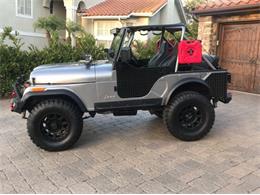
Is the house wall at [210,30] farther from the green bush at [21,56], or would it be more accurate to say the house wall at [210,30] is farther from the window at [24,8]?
the window at [24,8]

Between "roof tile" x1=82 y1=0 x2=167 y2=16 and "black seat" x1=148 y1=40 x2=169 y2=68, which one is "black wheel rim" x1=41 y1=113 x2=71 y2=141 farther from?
"roof tile" x1=82 y1=0 x2=167 y2=16

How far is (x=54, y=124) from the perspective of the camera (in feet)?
13.6

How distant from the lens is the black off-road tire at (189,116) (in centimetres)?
443

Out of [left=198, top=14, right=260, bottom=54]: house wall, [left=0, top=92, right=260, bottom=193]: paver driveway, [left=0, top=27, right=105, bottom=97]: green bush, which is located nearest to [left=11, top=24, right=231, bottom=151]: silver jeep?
[left=0, top=92, right=260, bottom=193]: paver driveway

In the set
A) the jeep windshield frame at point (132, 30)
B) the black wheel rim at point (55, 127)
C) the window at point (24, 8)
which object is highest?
the window at point (24, 8)

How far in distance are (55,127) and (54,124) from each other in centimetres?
5

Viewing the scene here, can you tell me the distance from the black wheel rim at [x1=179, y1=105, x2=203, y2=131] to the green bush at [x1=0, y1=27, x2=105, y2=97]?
15.0 feet

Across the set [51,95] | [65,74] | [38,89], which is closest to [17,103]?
[38,89]

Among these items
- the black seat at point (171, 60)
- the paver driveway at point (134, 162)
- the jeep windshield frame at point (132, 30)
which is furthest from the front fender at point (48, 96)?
the black seat at point (171, 60)

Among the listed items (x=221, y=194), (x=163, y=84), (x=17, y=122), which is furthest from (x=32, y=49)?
(x=221, y=194)

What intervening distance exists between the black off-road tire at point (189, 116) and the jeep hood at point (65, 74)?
1.22 m

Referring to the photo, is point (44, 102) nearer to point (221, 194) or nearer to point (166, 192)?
point (166, 192)

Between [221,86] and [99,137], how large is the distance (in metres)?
2.23

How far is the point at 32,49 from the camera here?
810 centimetres
